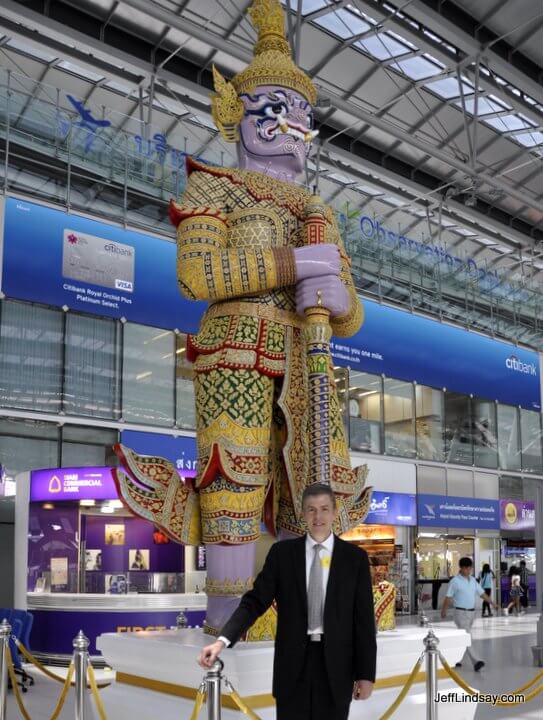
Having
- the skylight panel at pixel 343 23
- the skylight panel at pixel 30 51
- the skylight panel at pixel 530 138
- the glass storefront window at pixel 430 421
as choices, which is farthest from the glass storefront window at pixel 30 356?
the skylight panel at pixel 530 138

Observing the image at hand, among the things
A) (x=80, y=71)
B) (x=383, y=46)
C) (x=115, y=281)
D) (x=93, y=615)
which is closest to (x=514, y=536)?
(x=383, y=46)

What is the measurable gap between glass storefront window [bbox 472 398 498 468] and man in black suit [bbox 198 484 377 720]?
64.5 feet

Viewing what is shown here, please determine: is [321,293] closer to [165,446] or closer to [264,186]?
[264,186]

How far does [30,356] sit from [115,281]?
1.88m

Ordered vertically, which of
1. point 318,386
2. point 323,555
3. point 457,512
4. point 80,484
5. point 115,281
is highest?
point 115,281

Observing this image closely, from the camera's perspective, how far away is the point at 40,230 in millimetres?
13750

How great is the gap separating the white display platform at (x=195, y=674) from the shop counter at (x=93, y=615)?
6.18 metres

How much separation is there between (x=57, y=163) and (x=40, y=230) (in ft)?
5.04

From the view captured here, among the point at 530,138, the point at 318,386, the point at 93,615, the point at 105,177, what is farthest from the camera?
the point at 530,138

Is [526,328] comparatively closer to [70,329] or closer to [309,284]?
[70,329]

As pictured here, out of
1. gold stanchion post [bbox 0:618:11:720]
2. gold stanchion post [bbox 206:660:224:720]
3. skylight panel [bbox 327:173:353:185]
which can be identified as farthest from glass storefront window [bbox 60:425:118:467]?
gold stanchion post [bbox 206:660:224:720]

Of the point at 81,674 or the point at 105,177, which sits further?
the point at 105,177

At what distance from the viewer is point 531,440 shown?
2445cm

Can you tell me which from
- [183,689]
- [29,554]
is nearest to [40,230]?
[29,554]
